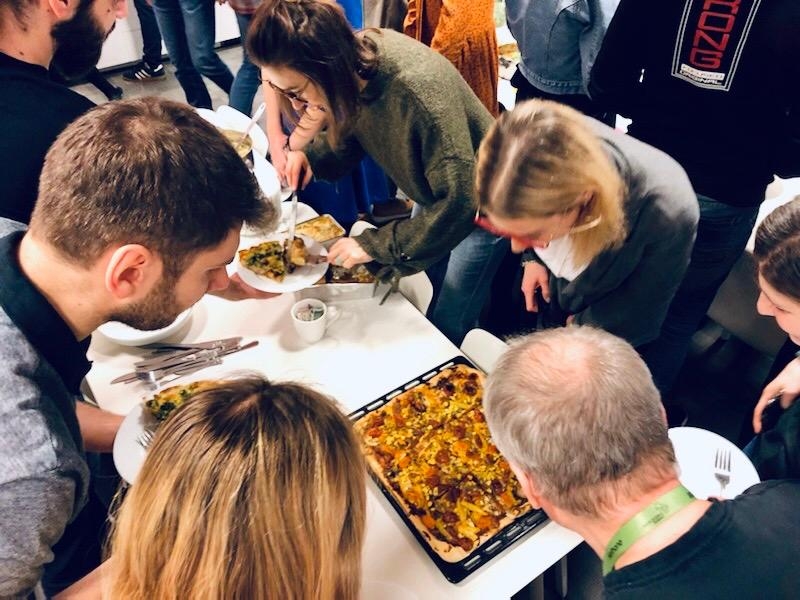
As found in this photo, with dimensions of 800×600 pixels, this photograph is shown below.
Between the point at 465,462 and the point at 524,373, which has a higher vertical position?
the point at 524,373

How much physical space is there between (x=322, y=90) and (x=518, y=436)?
110 cm

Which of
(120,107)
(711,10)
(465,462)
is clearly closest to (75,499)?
(120,107)

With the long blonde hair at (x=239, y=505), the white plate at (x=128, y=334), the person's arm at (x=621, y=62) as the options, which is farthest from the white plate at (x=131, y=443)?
the person's arm at (x=621, y=62)

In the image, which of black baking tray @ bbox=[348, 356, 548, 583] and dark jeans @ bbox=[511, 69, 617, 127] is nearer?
black baking tray @ bbox=[348, 356, 548, 583]

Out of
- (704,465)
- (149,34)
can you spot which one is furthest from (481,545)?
(149,34)

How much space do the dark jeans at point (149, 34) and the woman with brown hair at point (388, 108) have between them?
12.0ft

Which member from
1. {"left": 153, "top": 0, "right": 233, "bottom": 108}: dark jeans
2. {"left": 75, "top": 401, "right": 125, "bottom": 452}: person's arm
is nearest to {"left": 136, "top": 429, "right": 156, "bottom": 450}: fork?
{"left": 75, "top": 401, "right": 125, "bottom": 452}: person's arm

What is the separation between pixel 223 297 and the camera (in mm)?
1895

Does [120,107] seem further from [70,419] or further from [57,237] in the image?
[70,419]

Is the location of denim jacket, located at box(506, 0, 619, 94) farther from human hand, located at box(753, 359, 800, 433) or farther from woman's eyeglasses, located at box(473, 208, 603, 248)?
human hand, located at box(753, 359, 800, 433)

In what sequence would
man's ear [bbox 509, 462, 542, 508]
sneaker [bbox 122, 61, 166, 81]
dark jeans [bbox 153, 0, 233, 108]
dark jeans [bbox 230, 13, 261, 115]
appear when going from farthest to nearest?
1. sneaker [bbox 122, 61, 166, 81]
2. dark jeans [bbox 153, 0, 233, 108]
3. dark jeans [bbox 230, 13, 261, 115]
4. man's ear [bbox 509, 462, 542, 508]

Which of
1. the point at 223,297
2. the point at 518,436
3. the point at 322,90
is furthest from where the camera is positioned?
the point at 223,297

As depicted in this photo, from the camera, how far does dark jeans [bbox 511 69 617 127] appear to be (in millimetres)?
2570

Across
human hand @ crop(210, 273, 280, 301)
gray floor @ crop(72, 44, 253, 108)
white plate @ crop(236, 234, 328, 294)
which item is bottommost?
gray floor @ crop(72, 44, 253, 108)
